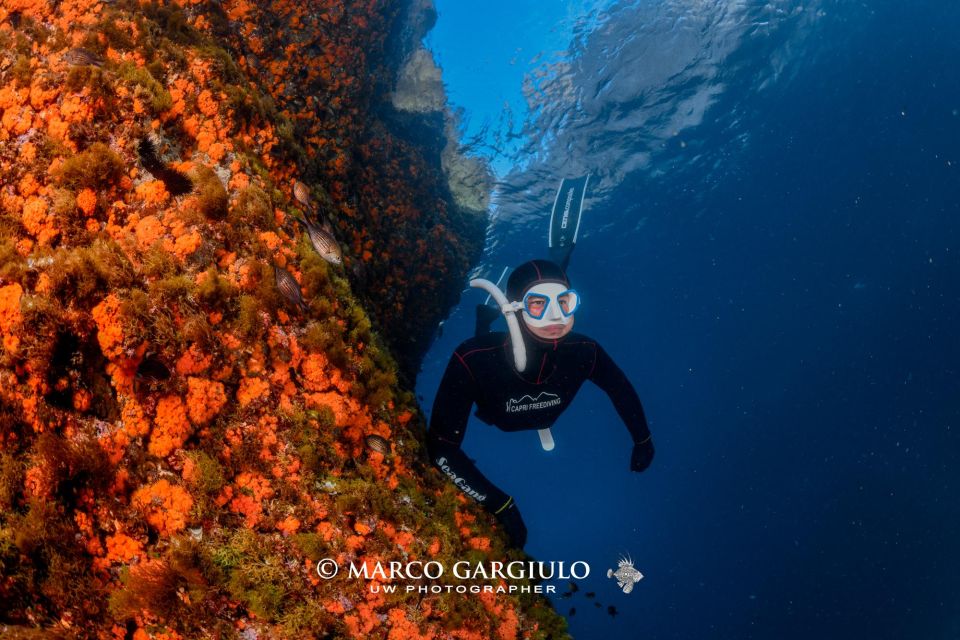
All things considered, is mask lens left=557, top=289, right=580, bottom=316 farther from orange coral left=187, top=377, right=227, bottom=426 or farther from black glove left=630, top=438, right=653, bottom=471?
orange coral left=187, top=377, right=227, bottom=426

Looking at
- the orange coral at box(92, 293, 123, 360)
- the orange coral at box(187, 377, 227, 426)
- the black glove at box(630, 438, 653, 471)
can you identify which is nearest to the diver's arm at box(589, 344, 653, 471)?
the black glove at box(630, 438, 653, 471)

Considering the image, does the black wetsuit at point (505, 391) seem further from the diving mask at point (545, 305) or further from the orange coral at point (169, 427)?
the orange coral at point (169, 427)

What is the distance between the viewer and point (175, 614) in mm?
1946

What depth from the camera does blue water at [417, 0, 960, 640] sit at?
615 inches

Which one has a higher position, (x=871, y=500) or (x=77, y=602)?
(x=871, y=500)

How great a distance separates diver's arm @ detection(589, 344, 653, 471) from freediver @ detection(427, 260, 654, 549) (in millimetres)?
12

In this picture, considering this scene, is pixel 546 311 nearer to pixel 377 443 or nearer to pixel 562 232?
pixel 377 443

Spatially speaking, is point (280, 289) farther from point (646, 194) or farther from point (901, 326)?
point (901, 326)

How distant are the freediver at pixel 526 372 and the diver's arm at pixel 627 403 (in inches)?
0.5

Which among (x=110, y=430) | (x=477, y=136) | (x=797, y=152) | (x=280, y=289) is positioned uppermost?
(x=797, y=152)

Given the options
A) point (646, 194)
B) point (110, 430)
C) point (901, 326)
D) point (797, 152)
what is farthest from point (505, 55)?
point (901, 326)

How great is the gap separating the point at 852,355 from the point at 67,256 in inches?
2488

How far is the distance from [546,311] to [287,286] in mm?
3152

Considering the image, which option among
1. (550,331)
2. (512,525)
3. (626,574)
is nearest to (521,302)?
(550,331)
